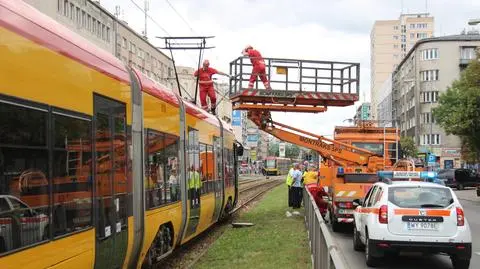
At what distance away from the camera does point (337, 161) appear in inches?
800

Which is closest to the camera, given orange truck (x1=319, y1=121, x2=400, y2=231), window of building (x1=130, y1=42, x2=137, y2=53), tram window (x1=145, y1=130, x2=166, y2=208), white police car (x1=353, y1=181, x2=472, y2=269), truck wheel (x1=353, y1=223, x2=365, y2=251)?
tram window (x1=145, y1=130, x2=166, y2=208)

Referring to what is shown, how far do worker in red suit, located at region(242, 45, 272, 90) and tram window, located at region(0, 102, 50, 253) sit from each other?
12.8 meters

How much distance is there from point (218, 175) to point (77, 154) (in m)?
10.3

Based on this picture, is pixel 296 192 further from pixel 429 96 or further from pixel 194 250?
pixel 429 96

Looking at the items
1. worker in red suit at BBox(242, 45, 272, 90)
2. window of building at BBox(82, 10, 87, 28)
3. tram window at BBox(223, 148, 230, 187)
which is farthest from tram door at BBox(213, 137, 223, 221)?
window of building at BBox(82, 10, 87, 28)

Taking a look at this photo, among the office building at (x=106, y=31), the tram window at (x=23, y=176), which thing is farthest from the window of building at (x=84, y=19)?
the tram window at (x=23, y=176)

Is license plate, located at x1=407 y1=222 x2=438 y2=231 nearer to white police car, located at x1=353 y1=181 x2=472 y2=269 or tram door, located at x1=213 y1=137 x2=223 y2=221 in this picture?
white police car, located at x1=353 y1=181 x2=472 y2=269

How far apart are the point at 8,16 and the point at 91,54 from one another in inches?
72.9

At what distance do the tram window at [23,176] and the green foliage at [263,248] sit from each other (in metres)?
5.91

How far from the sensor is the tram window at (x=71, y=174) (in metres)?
5.77

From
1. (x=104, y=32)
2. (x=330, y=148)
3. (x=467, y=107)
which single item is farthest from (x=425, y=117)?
(x=330, y=148)

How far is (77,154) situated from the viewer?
6.27 meters

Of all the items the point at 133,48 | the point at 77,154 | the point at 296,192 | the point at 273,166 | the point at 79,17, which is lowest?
the point at 273,166

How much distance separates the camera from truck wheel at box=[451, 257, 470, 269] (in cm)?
1145
